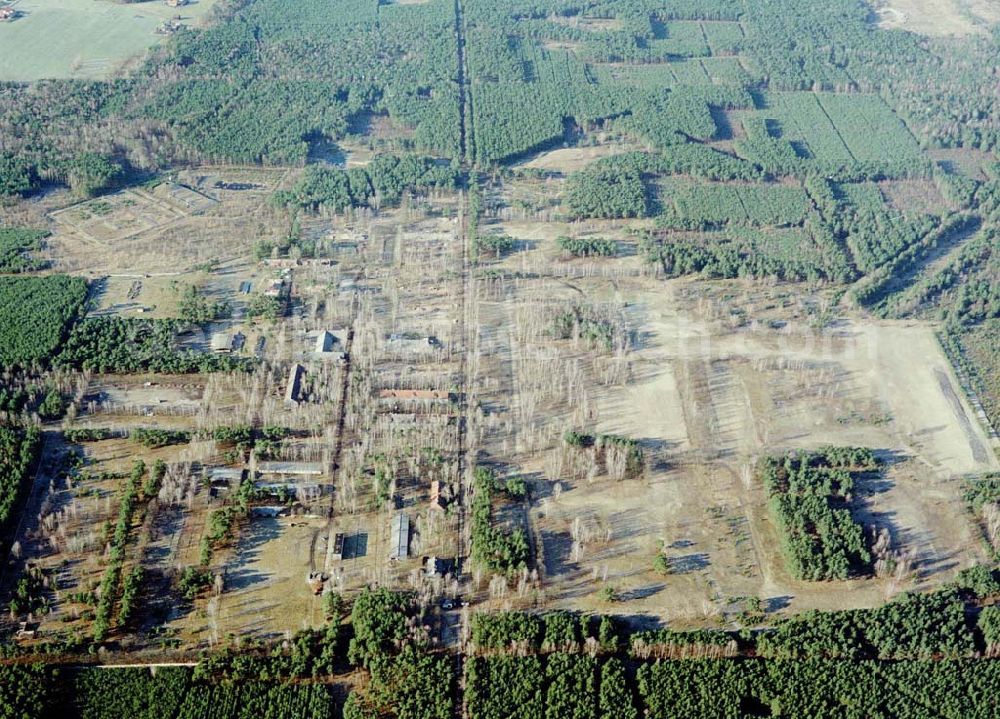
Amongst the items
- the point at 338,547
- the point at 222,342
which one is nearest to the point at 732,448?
the point at 338,547

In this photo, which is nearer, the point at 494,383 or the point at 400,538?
the point at 400,538

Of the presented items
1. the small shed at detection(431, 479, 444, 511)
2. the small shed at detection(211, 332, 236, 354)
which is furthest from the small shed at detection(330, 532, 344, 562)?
the small shed at detection(211, 332, 236, 354)

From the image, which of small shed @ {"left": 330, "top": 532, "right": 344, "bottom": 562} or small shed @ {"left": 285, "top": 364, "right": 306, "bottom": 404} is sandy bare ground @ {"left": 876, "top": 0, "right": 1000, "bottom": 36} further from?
small shed @ {"left": 330, "top": 532, "right": 344, "bottom": 562}

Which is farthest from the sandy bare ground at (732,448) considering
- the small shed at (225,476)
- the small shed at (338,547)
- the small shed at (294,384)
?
the small shed at (225,476)

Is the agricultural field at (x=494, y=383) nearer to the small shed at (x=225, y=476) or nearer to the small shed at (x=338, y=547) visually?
the small shed at (x=225, y=476)

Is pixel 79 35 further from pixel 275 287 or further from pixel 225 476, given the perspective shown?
pixel 225 476

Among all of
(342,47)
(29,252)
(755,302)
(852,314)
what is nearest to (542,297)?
(755,302)

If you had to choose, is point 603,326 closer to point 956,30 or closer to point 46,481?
point 46,481
